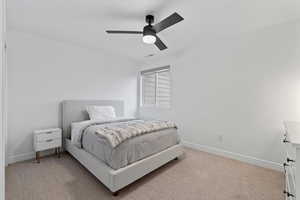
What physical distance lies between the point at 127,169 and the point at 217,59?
9.22 ft

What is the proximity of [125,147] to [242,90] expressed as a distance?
7.98ft

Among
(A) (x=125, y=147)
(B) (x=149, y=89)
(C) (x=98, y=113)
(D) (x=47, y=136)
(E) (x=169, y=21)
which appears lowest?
(D) (x=47, y=136)

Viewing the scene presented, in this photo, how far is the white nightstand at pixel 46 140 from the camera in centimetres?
261

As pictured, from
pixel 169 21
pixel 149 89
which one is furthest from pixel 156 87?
pixel 169 21

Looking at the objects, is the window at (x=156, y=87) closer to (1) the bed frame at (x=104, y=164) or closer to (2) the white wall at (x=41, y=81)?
(2) the white wall at (x=41, y=81)

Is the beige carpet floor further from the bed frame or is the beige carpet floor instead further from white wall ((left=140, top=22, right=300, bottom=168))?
white wall ((left=140, top=22, right=300, bottom=168))

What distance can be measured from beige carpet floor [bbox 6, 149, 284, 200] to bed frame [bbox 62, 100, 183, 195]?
0.15 m

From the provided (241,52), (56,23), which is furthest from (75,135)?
(241,52)

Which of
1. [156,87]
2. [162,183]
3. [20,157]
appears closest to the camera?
[162,183]

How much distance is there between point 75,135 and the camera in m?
2.54

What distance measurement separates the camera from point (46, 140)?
2695 millimetres

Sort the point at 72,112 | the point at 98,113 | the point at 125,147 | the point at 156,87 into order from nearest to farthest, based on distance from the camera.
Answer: the point at 125,147 → the point at 72,112 → the point at 98,113 → the point at 156,87

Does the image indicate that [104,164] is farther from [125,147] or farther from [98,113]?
[98,113]

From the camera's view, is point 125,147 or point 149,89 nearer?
point 125,147
